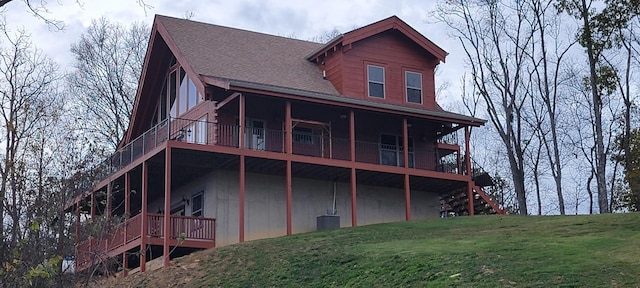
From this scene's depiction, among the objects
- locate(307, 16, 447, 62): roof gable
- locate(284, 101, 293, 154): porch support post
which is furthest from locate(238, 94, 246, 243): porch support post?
locate(307, 16, 447, 62): roof gable

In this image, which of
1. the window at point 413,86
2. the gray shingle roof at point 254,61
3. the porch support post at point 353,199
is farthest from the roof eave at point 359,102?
the porch support post at point 353,199

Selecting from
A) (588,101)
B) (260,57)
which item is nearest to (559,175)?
(588,101)

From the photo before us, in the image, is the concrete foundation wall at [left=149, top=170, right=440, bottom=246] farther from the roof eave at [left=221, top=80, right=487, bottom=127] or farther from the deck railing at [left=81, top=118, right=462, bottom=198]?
the roof eave at [left=221, top=80, right=487, bottom=127]

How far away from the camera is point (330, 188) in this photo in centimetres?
3206

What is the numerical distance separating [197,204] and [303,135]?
428cm

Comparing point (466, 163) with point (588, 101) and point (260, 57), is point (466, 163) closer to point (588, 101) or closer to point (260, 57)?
point (260, 57)

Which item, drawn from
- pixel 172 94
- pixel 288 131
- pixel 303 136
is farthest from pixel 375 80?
pixel 172 94

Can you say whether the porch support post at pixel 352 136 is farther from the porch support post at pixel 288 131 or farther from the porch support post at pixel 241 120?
the porch support post at pixel 241 120

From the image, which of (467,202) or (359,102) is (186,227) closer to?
(359,102)

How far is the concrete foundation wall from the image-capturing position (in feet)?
96.9

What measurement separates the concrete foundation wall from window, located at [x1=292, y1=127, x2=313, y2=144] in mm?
1338

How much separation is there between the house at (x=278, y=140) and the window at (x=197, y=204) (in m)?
0.05

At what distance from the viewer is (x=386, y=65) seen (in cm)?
3391

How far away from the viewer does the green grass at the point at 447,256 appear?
1744 centimetres
